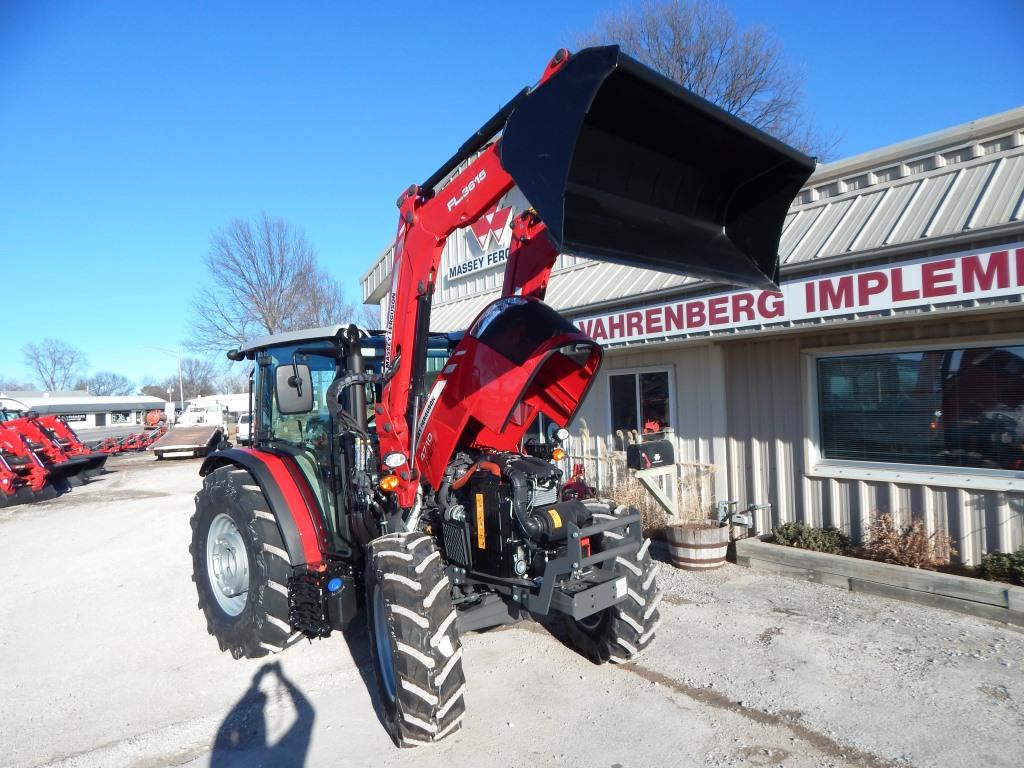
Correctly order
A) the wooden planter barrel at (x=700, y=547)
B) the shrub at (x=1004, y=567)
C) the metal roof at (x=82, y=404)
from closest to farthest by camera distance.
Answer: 1. the shrub at (x=1004, y=567)
2. the wooden planter barrel at (x=700, y=547)
3. the metal roof at (x=82, y=404)

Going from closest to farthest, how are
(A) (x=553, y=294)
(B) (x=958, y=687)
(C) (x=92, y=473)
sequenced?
(B) (x=958, y=687) → (A) (x=553, y=294) → (C) (x=92, y=473)

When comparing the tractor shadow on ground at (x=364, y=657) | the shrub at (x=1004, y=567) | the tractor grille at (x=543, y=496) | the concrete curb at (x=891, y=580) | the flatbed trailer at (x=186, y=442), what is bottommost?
the tractor shadow on ground at (x=364, y=657)

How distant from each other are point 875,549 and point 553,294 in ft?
17.8

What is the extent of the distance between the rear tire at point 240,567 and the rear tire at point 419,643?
123 cm

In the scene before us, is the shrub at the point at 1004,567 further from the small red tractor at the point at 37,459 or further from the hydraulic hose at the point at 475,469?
the small red tractor at the point at 37,459

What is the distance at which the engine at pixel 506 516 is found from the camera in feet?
12.8

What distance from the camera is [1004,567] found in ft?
18.0

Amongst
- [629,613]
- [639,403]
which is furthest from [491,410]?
[639,403]

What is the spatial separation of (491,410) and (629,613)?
1682mm

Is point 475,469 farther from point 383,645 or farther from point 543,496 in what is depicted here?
point 383,645

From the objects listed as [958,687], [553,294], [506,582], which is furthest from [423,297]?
[553,294]

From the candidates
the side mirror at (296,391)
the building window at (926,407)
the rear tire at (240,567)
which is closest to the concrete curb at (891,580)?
the building window at (926,407)

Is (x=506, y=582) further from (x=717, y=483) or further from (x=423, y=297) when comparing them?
(x=717, y=483)

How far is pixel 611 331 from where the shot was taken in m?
7.82
